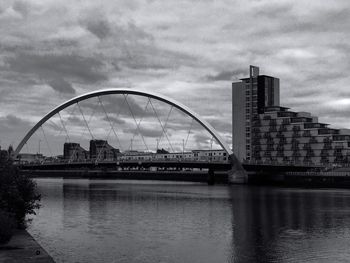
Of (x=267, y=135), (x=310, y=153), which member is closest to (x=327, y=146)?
(x=310, y=153)

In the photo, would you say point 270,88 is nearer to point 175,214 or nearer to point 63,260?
point 175,214

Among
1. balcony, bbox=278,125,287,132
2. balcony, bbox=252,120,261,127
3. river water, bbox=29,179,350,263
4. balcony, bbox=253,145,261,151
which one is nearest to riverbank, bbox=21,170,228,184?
balcony, bbox=253,145,261,151

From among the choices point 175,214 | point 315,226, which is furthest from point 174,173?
point 315,226

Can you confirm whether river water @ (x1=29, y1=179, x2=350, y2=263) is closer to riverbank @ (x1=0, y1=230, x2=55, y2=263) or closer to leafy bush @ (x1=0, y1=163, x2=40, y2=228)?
riverbank @ (x1=0, y1=230, x2=55, y2=263)

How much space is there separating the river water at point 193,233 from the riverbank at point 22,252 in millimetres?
1532

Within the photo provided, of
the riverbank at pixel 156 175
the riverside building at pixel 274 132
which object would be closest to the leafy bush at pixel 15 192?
the riverbank at pixel 156 175

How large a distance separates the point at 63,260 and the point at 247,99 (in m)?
139

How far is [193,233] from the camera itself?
125 feet

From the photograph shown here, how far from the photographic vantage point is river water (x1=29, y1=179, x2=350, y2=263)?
2991cm

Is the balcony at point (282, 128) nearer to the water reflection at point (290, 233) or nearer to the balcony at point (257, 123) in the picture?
the balcony at point (257, 123)

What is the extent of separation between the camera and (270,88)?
164 metres

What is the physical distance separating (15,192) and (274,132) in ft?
409

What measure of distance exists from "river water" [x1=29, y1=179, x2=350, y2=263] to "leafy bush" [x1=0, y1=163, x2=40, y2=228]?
1926 mm

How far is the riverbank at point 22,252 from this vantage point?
24625 mm
